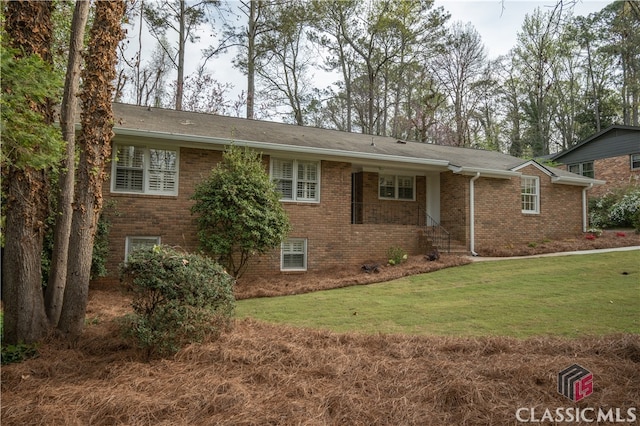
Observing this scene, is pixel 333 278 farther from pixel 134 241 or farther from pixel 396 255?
pixel 134 241

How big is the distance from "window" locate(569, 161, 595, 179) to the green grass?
16958 millimetres

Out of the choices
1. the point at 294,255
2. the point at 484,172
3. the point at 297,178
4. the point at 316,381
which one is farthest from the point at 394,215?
the point at 316,381

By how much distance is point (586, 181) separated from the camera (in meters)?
16.3

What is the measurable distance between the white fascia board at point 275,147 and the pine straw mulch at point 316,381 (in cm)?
612

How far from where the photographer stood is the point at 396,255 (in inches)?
495

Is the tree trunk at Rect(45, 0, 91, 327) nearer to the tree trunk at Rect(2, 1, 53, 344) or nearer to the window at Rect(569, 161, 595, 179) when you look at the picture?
→ the tree trunk at Rect(2, 1, 53, 344)

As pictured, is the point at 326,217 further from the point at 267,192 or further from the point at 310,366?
the point at 310,366

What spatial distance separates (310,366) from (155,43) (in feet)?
79.1

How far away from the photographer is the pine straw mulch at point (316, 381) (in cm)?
323

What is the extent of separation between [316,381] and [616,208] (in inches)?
874

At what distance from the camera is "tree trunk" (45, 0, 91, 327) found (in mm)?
5434

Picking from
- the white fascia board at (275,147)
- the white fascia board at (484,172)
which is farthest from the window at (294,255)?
the white fascia board at (484,172)

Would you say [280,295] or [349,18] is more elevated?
[349,18]

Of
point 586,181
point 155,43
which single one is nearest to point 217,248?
point 586,181
